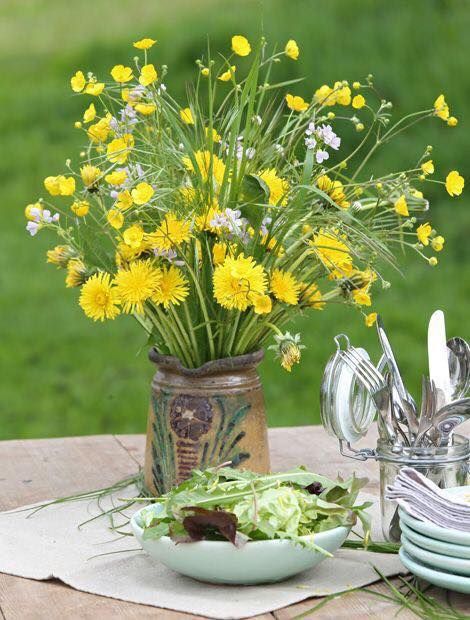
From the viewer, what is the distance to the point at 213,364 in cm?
137

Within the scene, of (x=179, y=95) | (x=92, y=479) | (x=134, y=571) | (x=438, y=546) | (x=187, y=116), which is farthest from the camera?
(x=179, y=95)

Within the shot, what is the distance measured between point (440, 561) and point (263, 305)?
0.38 meters

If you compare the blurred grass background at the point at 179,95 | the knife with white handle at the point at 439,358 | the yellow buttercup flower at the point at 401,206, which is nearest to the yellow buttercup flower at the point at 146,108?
the yellow buttercup flower at the point at 401,206

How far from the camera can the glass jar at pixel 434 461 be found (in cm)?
122

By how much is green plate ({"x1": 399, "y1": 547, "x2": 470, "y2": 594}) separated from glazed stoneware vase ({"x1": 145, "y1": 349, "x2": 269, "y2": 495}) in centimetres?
32

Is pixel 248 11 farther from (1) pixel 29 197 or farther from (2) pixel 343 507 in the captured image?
(2) pixel 343 507

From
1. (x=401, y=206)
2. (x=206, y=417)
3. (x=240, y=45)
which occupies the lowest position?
(x=206, y=417)

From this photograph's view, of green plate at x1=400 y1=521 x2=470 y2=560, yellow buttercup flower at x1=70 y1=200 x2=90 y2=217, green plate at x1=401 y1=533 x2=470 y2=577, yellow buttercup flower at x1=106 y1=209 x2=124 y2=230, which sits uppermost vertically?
yellow buttercup flower at x1=70 y1=200 x2=90 y2=217

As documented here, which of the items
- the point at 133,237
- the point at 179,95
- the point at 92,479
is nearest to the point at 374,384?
the point at 133,237

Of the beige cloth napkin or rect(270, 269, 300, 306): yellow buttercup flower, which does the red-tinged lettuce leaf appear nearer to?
the beige cloth napkin

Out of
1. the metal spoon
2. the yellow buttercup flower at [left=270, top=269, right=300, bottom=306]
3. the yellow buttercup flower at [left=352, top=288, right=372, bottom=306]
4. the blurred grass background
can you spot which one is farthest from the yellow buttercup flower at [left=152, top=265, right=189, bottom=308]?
the blurred grass background

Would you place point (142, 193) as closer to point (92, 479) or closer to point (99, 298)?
point (99, 298)

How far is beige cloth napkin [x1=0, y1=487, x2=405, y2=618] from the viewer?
1117mm

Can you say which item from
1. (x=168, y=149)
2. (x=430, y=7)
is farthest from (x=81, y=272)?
(x=430, y=7)
